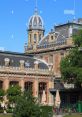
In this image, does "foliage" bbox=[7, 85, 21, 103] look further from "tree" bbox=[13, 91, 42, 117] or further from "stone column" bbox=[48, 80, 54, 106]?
"tree" bbox=[13, 91, 42, 117]

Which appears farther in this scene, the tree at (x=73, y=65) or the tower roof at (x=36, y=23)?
the tower roof at (x=36, y=23)

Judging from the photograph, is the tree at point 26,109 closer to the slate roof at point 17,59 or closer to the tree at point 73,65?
the tree at point 73,65

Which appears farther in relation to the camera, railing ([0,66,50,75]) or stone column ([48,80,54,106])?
stone column ([48,80,54,106])

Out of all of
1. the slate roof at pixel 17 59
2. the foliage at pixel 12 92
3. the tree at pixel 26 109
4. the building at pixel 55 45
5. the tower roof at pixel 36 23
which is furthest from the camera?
A: the tower roof at pixel 36 23

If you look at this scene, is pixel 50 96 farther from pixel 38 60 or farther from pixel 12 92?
pixel 12 92

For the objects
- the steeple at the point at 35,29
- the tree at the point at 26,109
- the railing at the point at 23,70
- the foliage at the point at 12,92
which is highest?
the steeple at the point at 35,29

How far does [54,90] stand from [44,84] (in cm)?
243

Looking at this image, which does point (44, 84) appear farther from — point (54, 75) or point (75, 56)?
point (75, 56)

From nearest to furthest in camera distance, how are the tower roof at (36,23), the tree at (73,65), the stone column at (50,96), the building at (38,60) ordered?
the tree at (73,65)
the building at (38,60)
the stone column at (50,96)
the tower roof at (36,23)

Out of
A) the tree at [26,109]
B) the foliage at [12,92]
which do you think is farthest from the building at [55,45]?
the tree at [26,109]

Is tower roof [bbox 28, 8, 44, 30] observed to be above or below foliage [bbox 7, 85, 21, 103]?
above

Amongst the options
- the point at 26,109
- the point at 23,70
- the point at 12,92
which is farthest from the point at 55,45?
the point at 26,109

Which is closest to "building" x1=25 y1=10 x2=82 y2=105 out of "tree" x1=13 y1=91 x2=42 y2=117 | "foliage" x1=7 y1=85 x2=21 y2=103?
"foliage" x1=7 y1=85 x2=21 y2=103

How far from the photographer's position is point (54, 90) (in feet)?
306
